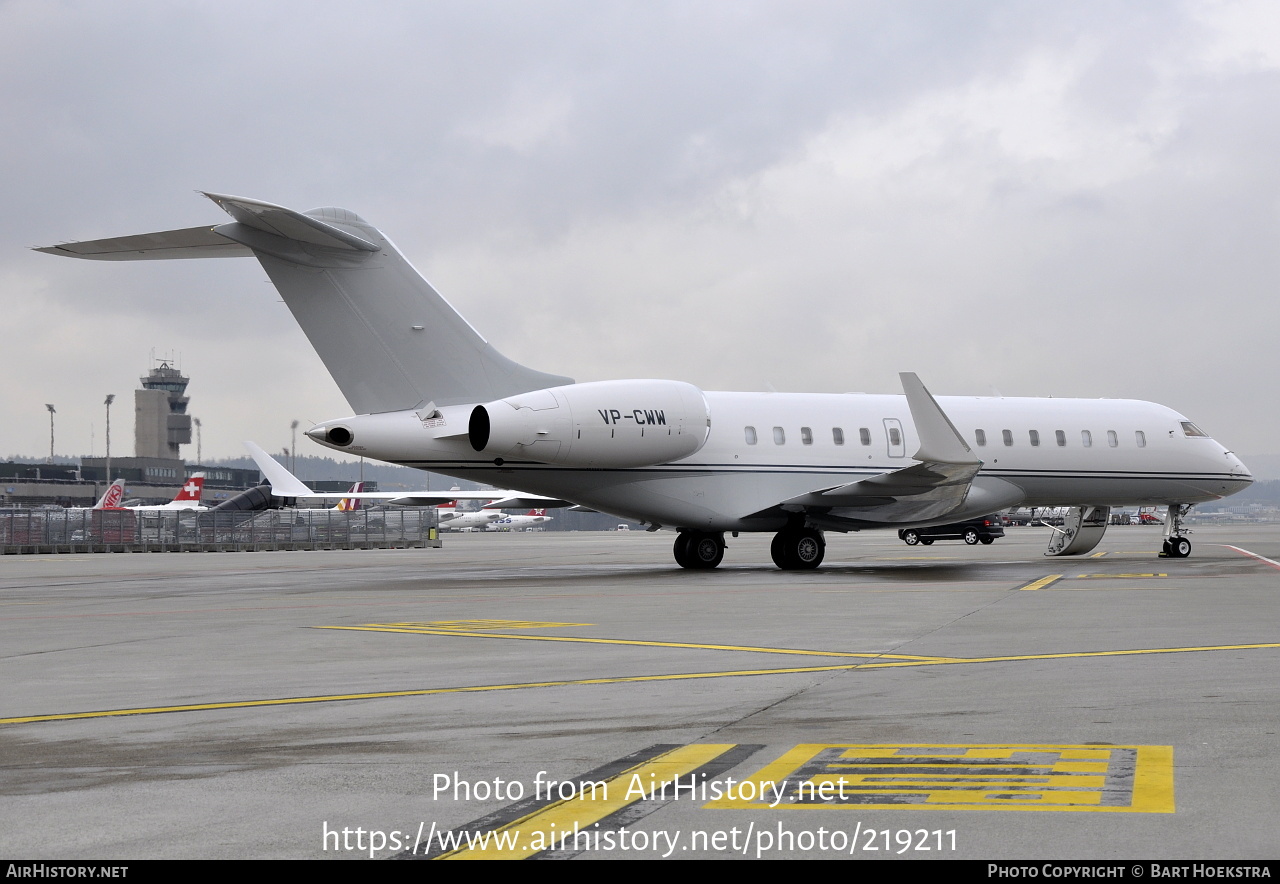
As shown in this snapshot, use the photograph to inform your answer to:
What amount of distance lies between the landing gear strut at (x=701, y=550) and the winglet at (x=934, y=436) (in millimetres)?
→ 5590

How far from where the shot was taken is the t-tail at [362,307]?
2170 centimetres

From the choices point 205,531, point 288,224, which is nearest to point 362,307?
point 288,224

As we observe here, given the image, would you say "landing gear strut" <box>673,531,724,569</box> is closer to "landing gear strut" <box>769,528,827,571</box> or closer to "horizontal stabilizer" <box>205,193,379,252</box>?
"landing gear strut" <box>769,528,827,571</box>

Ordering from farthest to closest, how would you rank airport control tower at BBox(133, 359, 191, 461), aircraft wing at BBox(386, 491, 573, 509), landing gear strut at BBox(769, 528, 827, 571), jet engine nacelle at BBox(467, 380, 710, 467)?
1. airport control tower at BBox(133, 359, 191, 461)
2. aircraft wing at BBox(386, 491, 573, 509)
3. landing gear strut at BBox(769, 528, 827, 571)
4. jet engine nacelle at BBox(467, 380, 710, 467)

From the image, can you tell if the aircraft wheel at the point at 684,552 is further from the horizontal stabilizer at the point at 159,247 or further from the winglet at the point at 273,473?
the winglet at the point at 273,473

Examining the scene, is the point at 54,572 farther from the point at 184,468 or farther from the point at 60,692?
the point at 184,468

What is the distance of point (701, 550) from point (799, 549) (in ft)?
7.51

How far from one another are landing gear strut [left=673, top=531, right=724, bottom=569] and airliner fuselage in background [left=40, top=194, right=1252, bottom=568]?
0.14ft

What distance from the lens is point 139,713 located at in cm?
820

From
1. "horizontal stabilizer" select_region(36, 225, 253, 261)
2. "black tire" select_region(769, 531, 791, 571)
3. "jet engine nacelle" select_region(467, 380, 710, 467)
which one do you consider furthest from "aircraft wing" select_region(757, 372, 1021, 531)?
"horizontal stabilizer" select_region(36, 225, 253, 261)

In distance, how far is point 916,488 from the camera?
2514 centimetres

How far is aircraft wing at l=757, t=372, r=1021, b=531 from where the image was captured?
2391 centimetres

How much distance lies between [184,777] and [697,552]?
72.3 feet
